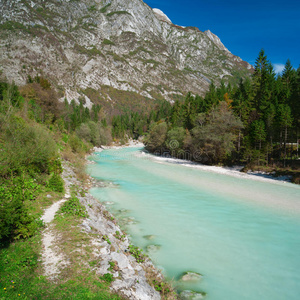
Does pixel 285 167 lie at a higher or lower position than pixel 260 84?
lower

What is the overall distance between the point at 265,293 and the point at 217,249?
288 centimetres

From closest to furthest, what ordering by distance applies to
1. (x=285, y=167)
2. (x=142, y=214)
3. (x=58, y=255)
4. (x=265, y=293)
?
(x=58, y=255) < (x=265, y=293) < (x=142, y=214) < (x=285, y=167)

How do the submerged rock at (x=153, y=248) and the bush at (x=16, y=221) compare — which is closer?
the bush at (x=16, y=221)

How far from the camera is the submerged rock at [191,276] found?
308 inches

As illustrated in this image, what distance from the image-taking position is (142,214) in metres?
14.3

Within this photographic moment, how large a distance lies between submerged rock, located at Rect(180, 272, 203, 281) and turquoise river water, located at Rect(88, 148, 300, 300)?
0.17 metres

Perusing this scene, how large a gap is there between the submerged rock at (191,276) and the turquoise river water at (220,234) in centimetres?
17

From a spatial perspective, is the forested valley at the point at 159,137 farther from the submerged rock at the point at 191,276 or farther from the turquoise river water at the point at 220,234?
the submerged rock at the point at 191,276

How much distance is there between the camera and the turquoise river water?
788cm

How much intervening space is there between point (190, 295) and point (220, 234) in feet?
18.0

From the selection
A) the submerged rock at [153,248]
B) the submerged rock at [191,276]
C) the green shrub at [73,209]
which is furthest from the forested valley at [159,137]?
the submerged rock at [191,276]

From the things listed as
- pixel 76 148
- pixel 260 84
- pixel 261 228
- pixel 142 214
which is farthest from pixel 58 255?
pixel 260 84

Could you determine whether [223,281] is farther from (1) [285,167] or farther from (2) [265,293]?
(1) [285,167]

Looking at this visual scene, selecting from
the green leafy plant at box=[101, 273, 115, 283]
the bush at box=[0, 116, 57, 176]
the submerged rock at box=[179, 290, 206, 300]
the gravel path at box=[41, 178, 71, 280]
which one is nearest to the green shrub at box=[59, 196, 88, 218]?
the gravel path at box=[41, 178, 71, 280]
